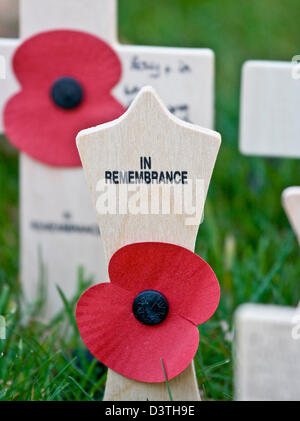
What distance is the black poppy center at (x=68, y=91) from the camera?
3.67 feet

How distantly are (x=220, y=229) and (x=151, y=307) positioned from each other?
74cm

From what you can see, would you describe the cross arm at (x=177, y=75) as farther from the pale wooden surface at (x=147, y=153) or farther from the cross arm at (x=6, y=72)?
the pale wooden surface at (x=147, y=153)

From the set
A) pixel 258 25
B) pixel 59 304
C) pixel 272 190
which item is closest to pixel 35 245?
pixel 59 304

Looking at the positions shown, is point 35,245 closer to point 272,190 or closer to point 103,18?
point 103,18

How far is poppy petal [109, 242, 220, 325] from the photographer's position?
2.59 feet

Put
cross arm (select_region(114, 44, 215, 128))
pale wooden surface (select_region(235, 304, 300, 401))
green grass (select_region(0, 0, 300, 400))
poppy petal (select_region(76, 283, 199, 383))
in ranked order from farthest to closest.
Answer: cross arm (select_region(114, 44, 215, 128)) < green grass (select_region(0, 0, 300, 400)) < poppy petal (select_region(76, 283, 199, 383)) < pale wooden surface (select_region(235, 304, 300, 401))

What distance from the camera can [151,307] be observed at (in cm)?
80

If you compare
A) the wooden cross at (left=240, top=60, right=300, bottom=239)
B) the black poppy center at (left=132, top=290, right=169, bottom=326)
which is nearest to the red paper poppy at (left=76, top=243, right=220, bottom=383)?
the black poppy center at (left=132, top=290, right=169, bottom=326)

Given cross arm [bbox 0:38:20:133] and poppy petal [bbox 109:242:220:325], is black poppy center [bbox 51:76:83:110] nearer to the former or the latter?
cross arm [bbox 0:38:20:133]

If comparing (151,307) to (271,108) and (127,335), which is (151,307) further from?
(271,108)

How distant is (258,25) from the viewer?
8.13 feet

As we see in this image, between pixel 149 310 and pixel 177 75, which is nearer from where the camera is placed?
pixel 149 310

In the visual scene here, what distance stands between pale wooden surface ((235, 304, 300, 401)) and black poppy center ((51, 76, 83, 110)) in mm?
541

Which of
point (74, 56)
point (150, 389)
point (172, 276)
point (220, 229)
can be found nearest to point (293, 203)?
point (172, 276)
